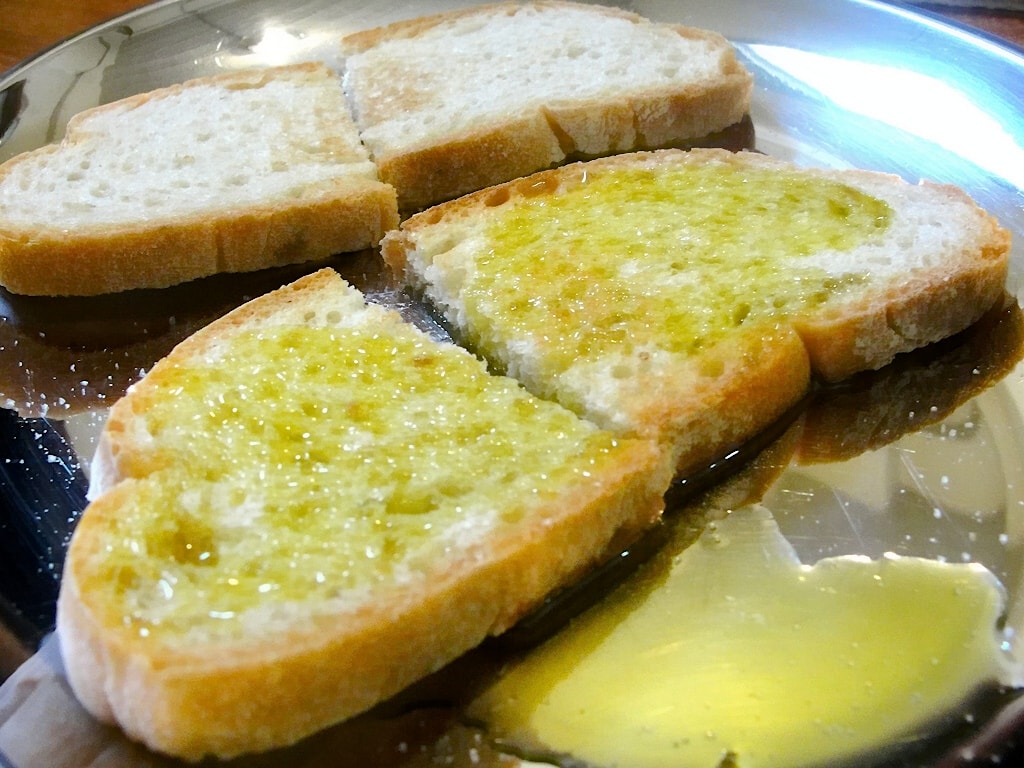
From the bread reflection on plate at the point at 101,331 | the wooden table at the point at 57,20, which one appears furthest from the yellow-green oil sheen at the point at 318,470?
the wooden table at the point at 57,20

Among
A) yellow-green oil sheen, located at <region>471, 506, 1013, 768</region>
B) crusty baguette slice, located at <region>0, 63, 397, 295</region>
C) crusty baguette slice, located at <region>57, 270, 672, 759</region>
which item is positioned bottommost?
yellow-green oil sheen, located at <region>471, 506, 1013, 768</region>

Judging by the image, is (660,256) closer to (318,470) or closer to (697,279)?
(697,279)

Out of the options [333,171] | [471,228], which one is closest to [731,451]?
[471,228]

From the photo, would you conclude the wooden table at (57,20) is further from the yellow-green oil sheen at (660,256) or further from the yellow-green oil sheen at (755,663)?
the yellow-green oil sheen at (755,663)

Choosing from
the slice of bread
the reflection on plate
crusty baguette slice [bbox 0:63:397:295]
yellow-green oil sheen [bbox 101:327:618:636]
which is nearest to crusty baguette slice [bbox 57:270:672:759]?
yellow-green oil sheen [bbox 101:327:618:636]

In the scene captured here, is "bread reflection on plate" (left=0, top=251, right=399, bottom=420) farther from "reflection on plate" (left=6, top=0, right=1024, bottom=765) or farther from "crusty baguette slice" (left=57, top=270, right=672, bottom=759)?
"crusty baguette slice" (left=57, top=270, right=672, bottom=759)

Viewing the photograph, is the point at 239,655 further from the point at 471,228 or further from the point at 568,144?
the point at 568,144

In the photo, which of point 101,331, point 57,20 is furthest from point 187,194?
point 57,20
